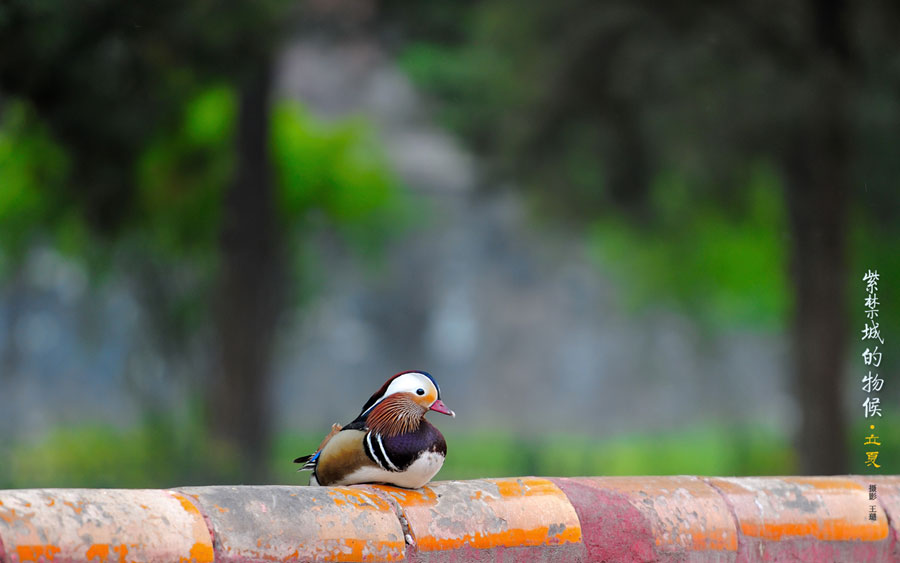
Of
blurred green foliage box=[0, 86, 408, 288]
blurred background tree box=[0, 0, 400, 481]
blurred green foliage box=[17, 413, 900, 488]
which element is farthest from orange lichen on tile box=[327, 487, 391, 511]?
blurred green foliage box=[17, 413, 900, 488]

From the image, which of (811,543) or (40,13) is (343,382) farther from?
(811,543)

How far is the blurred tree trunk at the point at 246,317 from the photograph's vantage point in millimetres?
6656

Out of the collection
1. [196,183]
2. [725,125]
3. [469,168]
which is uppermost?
[469,168]

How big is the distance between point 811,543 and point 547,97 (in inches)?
180

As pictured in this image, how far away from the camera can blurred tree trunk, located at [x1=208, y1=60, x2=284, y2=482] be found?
21.8 ft

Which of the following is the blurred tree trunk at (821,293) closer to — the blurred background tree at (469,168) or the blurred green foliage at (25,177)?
the blurred background tree at (469,168)

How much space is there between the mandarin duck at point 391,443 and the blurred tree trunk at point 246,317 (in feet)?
16.5

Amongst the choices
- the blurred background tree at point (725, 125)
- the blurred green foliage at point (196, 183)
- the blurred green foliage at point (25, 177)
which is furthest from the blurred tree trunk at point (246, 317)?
the blurred background tree at point (725, 125)

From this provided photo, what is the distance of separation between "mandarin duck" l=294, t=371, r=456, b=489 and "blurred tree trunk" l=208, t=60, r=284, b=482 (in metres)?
5.04

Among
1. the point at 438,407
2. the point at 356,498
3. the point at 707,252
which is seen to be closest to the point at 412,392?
the point at 438,407

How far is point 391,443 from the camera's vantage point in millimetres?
1511

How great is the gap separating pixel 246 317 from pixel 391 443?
5.33 m

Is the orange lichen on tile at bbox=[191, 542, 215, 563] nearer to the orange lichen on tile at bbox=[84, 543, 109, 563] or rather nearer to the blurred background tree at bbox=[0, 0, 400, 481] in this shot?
the orange lichen on tile at bbox=[84, 543, 109, 563]

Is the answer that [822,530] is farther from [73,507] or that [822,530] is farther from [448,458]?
[448,458]
